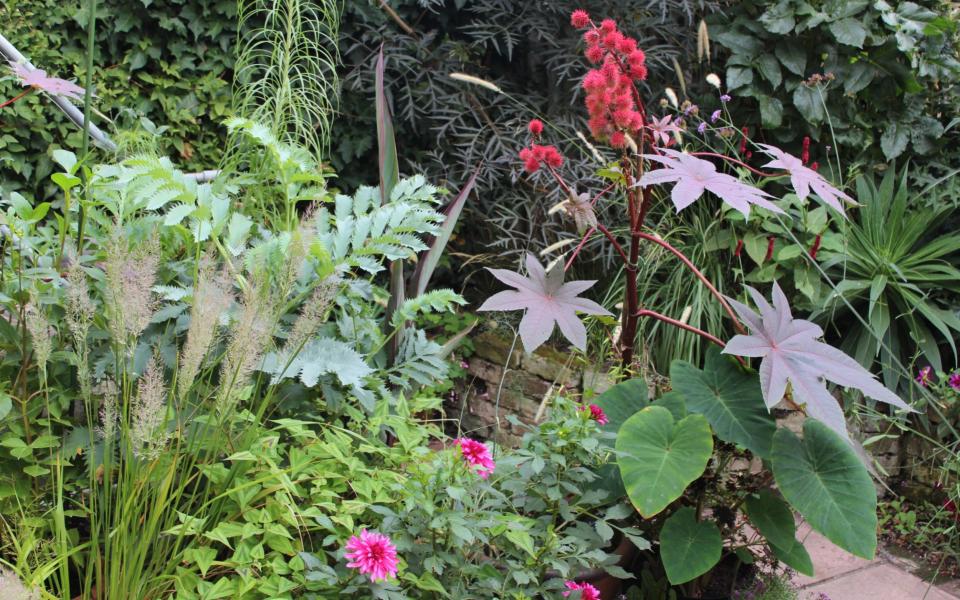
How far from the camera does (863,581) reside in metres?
2.70

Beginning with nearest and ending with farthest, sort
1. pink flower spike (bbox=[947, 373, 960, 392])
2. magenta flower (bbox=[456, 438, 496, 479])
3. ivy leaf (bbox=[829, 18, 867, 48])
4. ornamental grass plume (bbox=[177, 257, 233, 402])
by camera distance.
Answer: ornamental grass plume (bbox=[177, 257, 233, 402]), magenta flower (bbox=[456, 438, 496, 479]), pink flower spike (bbox=[947, 373, 960, 392]), ivy leaf (bbox=[829, 18, 867, 48])

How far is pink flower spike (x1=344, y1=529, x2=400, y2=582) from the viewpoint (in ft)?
4.48

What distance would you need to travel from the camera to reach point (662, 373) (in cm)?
322

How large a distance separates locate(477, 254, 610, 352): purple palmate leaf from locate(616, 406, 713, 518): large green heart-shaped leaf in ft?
0.86

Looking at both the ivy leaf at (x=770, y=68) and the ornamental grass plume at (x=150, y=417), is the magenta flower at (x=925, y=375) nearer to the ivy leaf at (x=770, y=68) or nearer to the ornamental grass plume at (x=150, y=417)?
the ivy leaf at (x=770, y=68)

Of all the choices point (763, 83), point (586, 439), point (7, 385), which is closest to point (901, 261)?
point (763, 83)

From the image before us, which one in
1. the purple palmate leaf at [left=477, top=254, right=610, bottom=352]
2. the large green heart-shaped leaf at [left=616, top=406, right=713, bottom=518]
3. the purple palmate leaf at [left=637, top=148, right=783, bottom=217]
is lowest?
the large green heart-shaped leaf at [left=616, top=406, right=713, bottom=518]

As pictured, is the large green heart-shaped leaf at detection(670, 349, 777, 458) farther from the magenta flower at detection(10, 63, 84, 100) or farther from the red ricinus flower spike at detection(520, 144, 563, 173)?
the magenta flower at detection(10, 63, 84, 100)

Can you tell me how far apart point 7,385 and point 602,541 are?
1334 mm

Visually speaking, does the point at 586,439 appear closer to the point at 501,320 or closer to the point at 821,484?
the point at 821,484

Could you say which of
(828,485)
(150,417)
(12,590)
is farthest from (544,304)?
(12,590)

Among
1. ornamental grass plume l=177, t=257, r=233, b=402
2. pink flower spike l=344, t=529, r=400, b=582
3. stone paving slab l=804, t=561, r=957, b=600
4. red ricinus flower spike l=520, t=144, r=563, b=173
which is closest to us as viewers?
ornamental grass plume l=177, t=257, r=233, b=402

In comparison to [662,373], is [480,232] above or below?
above

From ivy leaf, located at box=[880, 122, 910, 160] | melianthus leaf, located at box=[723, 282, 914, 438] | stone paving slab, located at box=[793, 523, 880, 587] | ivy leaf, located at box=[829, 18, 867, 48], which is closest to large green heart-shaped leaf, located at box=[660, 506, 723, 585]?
melianthus leaf, located at box=[723, 282, 914, 438]
